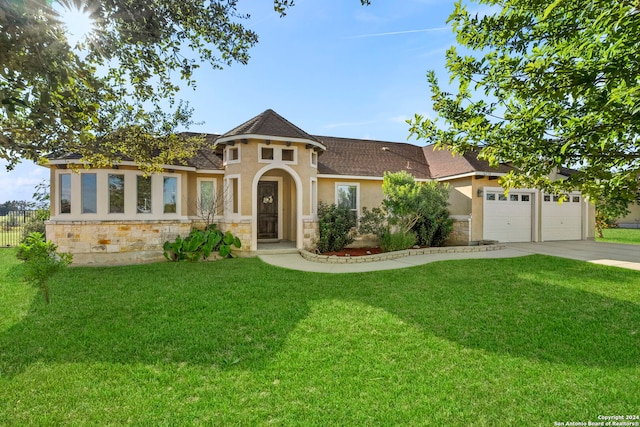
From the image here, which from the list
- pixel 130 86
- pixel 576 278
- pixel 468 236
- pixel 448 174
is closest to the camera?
pixel 130 86

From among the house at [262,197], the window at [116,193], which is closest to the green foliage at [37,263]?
the house at [262,197]

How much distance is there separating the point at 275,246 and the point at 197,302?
7.14 meters

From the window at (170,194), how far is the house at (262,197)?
0.04 meters

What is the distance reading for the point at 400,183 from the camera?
42.9ft

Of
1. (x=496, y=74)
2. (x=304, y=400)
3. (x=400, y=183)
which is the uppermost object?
(x=496, y=74)

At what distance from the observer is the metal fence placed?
Answer: 16703mm

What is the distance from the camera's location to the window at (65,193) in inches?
464

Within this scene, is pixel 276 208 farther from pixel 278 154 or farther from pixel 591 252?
pixel 591 252

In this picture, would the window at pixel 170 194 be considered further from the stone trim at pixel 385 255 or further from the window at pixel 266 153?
the stone trim at pixel 385 255

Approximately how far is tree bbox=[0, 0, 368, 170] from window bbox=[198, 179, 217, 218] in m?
6.53

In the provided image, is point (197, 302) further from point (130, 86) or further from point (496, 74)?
point (496, 74)

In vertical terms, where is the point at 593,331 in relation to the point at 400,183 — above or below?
below

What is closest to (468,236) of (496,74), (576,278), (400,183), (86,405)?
(400,183)

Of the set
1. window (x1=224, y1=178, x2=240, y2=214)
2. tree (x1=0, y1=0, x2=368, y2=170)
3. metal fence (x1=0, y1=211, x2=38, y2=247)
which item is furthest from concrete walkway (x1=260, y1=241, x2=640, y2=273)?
metal fence (x1=0, y1=211, x2=38, y2=247)
